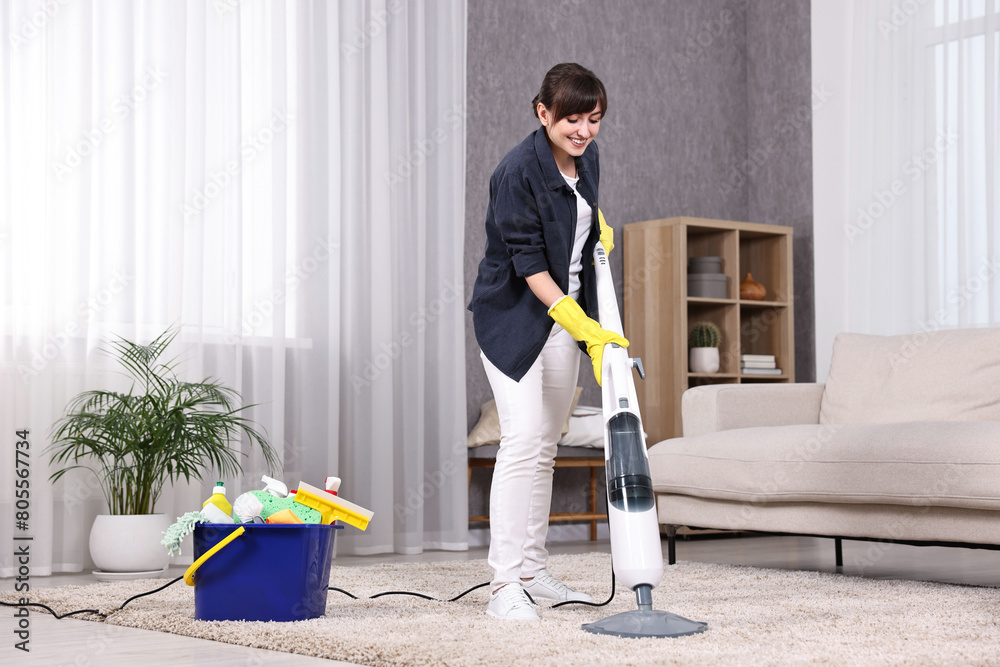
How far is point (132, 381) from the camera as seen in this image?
3350 mm

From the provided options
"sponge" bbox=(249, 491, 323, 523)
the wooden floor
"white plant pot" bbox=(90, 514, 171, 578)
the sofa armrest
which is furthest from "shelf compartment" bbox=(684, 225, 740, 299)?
"sponge" bbox=(249, 491, 323, 523)

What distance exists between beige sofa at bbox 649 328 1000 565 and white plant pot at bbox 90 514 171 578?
1469 mm

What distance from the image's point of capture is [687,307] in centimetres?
482

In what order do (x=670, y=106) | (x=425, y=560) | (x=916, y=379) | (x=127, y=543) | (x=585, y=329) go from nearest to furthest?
1. (x=585, y=329)
2. (x=127, y=543)
3. (x=916, y=379)
4. (x=425, y=560)
5. (x=670, y=106)

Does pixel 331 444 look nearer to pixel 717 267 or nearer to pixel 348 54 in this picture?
pixel 348 54

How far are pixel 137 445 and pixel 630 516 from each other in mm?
1829

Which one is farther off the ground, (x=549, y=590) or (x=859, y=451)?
(x=859, y=451)

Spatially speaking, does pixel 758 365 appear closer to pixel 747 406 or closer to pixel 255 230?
pixel 747 406

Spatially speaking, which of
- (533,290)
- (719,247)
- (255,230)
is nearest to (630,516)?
(533,290)

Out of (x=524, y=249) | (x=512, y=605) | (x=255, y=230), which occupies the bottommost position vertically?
(x=512, y=605)

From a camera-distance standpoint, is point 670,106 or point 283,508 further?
point 670,106

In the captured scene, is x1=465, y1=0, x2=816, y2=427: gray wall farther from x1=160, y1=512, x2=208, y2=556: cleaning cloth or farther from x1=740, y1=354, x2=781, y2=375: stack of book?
x1=160, y1=512, x2=208, y2=556: cleaning cloth

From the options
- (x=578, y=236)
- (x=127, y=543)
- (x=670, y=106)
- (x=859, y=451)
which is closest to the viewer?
(x=578, y=236)

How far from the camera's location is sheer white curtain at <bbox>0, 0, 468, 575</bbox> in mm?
3225
